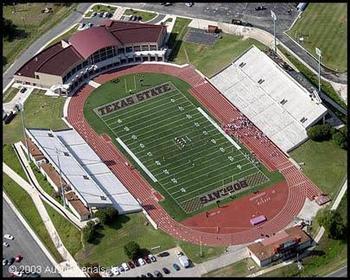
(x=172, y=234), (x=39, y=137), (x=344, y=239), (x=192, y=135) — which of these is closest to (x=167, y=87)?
(x=192, y=135)

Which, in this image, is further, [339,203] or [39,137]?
[39,137]

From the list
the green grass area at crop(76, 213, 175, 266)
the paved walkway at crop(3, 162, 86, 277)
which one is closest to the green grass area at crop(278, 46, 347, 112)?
the green grass area at crop(76, 213, 175, 266)

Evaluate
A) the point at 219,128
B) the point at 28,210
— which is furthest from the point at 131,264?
the point at 219,128

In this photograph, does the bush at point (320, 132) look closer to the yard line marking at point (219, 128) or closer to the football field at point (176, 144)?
the football field at point (176, 144)

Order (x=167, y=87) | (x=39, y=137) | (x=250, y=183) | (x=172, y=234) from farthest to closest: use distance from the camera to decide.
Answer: (x=167, y=87), (x=39, y=137), (x=250, y=183), (x=172, y=234)

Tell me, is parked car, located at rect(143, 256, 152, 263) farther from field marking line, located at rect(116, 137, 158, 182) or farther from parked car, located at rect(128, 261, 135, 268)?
field marking line, located at rect(116, 137, 158, 182)

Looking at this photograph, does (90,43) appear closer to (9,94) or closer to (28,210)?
(9,94)

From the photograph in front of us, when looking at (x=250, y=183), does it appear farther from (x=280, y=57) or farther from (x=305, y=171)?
(x=280, y=57)
